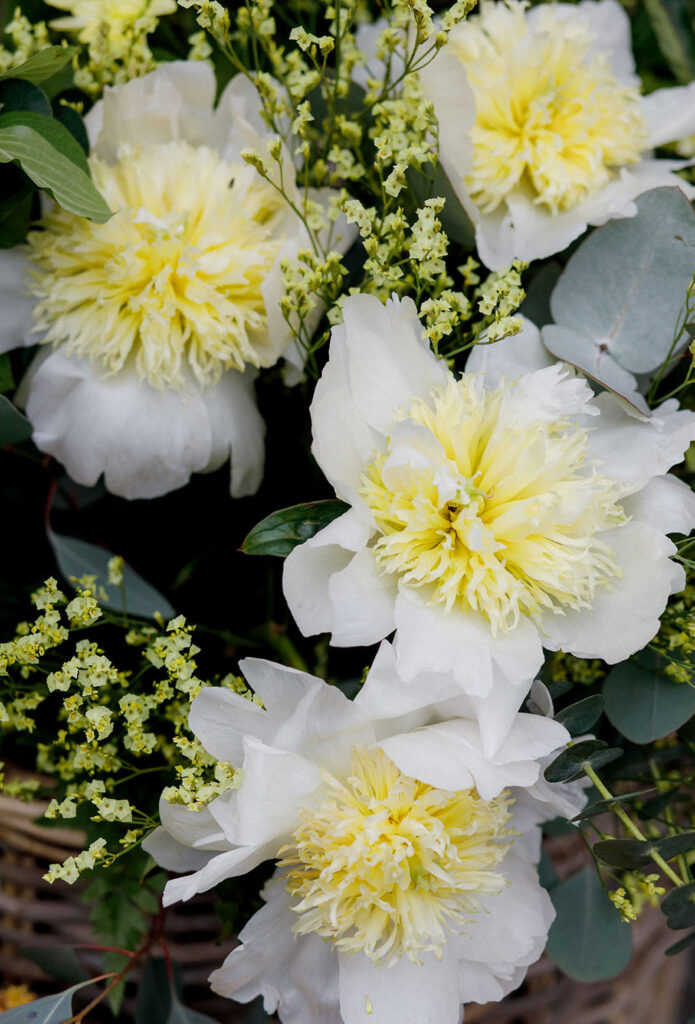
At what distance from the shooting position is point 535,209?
1.69 ft

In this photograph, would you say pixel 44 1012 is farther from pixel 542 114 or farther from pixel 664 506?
pixel 542 114

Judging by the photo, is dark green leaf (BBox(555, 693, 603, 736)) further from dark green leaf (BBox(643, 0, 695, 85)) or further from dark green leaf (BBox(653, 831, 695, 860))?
dark green leaf (BBox(643, 0, 695, 85))

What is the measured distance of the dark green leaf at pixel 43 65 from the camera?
0.44 meters

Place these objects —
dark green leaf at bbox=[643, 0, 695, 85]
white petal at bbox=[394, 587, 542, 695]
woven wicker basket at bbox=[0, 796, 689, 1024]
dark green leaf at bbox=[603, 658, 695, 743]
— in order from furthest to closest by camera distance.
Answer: dark green leaf at bbox=[643, 0, 695, 85] → woven wicker basket at bbox=[0, 796, 689, 1024] → dark green leaf at bbox=[603, 658, 695, 743] → white petal at bbox=[394, 587, 542, 695]

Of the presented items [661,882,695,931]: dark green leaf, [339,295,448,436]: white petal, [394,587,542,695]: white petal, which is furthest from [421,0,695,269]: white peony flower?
[661,882,695,931]: dark green leaf

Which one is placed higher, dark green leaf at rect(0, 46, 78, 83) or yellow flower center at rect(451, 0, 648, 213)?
dark green leaf at rect(0, 46, 78, 83)

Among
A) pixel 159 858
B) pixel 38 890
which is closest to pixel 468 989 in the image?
pixel 159 858

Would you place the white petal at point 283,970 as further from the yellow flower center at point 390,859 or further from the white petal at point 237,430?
the white petal at point 237,430

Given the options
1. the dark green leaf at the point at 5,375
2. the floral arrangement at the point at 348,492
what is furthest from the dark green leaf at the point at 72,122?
the dark green leaf at the point at 5,375

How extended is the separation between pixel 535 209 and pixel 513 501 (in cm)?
21

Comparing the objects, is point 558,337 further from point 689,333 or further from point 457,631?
point 457,631

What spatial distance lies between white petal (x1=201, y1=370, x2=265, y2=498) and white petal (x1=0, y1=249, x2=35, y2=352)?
100 millimetres

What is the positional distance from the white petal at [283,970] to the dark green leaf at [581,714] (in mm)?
153

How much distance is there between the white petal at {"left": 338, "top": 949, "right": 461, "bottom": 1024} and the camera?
0.41 metres
